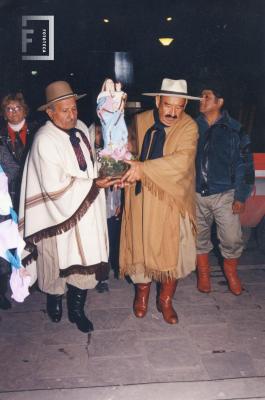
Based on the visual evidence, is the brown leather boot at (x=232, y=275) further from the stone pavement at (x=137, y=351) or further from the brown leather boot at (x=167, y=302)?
the brown leather boot at (x=167, y=302)

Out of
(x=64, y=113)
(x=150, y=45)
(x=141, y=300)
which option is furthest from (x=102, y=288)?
(x=150, y=45)

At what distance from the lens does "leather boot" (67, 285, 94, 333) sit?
3.62m

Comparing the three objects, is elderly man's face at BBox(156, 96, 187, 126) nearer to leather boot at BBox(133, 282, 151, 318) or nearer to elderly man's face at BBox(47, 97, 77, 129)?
elderly man's face at BBox(47, 97, 77, 129)

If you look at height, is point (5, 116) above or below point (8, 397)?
above

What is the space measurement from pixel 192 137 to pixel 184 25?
45.4ft

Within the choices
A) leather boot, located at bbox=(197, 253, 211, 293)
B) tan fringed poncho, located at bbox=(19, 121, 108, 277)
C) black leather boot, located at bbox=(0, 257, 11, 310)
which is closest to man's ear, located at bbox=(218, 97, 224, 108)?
tan fringed poncho, located at bbox=(19, 121, 108, 277)

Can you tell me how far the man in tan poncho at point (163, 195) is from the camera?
11.3 ft

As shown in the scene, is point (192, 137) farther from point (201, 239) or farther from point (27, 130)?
point (27, 130)

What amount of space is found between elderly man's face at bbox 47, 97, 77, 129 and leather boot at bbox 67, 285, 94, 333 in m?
1.39

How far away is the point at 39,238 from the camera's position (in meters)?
3.42

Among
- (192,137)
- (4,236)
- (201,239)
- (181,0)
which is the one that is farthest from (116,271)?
(181,0)

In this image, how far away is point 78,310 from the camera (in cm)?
366

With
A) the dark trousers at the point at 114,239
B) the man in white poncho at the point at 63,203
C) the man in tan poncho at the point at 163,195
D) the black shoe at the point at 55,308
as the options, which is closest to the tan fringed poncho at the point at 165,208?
the man in tan poncho at the point at 163,195

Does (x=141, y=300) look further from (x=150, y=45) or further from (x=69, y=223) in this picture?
(x=150, y=45)
